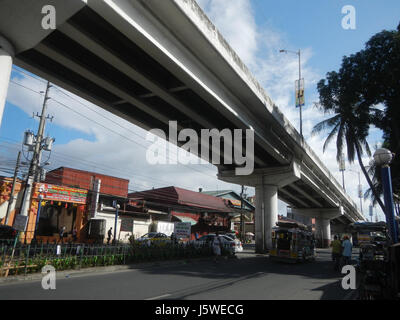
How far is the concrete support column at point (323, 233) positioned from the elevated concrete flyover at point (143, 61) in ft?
121

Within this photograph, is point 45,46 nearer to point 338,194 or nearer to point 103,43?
point 103,43

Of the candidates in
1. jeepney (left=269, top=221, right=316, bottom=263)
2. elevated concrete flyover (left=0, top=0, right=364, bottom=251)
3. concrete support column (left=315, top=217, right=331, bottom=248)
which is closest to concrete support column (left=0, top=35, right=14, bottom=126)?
elevated concrete flyover (left=0, top=0, right=364, bottom=251)

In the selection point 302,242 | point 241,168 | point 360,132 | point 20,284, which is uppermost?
point 360,132

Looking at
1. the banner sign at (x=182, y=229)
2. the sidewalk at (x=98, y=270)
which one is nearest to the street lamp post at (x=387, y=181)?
the sidewalk at (x=98, y=270)

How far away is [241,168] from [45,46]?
2136cm

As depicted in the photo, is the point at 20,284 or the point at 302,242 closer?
the point at 20,284

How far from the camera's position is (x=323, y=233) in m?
55.4

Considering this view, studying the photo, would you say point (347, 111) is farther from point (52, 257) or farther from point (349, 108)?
point (52, 257)

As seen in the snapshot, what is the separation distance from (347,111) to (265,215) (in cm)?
1144

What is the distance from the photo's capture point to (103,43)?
11.7 meters

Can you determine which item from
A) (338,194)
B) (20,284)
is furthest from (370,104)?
(338,194)

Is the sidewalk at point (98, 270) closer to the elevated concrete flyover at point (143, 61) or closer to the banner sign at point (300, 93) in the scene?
the elevated concrete flyover at point (143, 61)

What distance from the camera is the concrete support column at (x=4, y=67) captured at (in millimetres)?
9023
